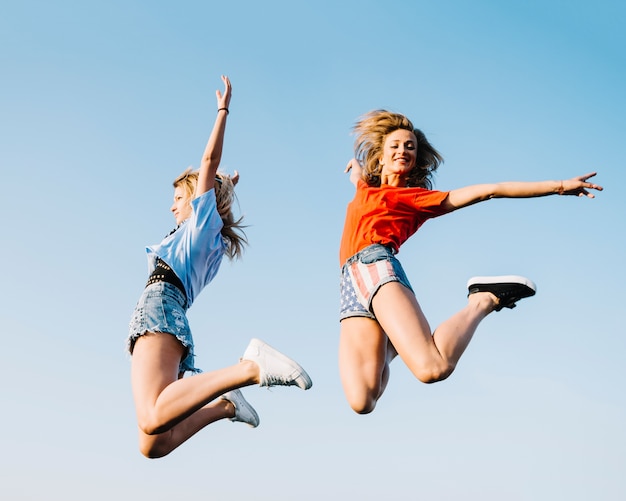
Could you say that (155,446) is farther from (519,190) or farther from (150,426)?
(519,190)

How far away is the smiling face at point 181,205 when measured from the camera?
22.5 ft

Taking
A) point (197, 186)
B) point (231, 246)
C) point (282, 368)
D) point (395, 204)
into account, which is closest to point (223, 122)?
point (197, 186)

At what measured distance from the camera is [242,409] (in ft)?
21.9

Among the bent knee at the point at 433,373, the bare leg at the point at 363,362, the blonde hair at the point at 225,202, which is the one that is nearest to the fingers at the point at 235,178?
the blonde hair at the point at 225,202

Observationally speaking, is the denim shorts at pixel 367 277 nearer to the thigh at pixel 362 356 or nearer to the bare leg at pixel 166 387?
the thigh at pixel 362 356

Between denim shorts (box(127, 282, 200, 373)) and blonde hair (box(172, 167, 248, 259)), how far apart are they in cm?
98

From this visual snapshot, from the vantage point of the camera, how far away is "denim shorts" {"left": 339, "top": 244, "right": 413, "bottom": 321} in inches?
243

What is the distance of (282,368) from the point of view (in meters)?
5.23

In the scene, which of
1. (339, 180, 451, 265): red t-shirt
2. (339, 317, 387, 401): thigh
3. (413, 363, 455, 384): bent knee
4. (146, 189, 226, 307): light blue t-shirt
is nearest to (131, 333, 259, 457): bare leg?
(146, 189, 226, 307): light blue t-shirt

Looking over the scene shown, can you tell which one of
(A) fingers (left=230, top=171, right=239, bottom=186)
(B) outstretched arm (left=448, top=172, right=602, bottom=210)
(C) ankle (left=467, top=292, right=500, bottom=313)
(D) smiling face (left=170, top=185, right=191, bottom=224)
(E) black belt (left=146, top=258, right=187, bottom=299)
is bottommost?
(C) ankle (left=467, top=292, right=500, bottom=313)

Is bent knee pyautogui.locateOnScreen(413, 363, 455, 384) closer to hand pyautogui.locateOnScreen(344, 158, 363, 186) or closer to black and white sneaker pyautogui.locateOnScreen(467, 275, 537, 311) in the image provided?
black and white sneaker pyautogui.locateOnScreen(467, 275, 537, 311)

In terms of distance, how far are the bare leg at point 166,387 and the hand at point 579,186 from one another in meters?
2.72

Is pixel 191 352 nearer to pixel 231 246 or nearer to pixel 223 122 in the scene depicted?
pixel 231 246

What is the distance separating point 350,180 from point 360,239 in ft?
3.50
